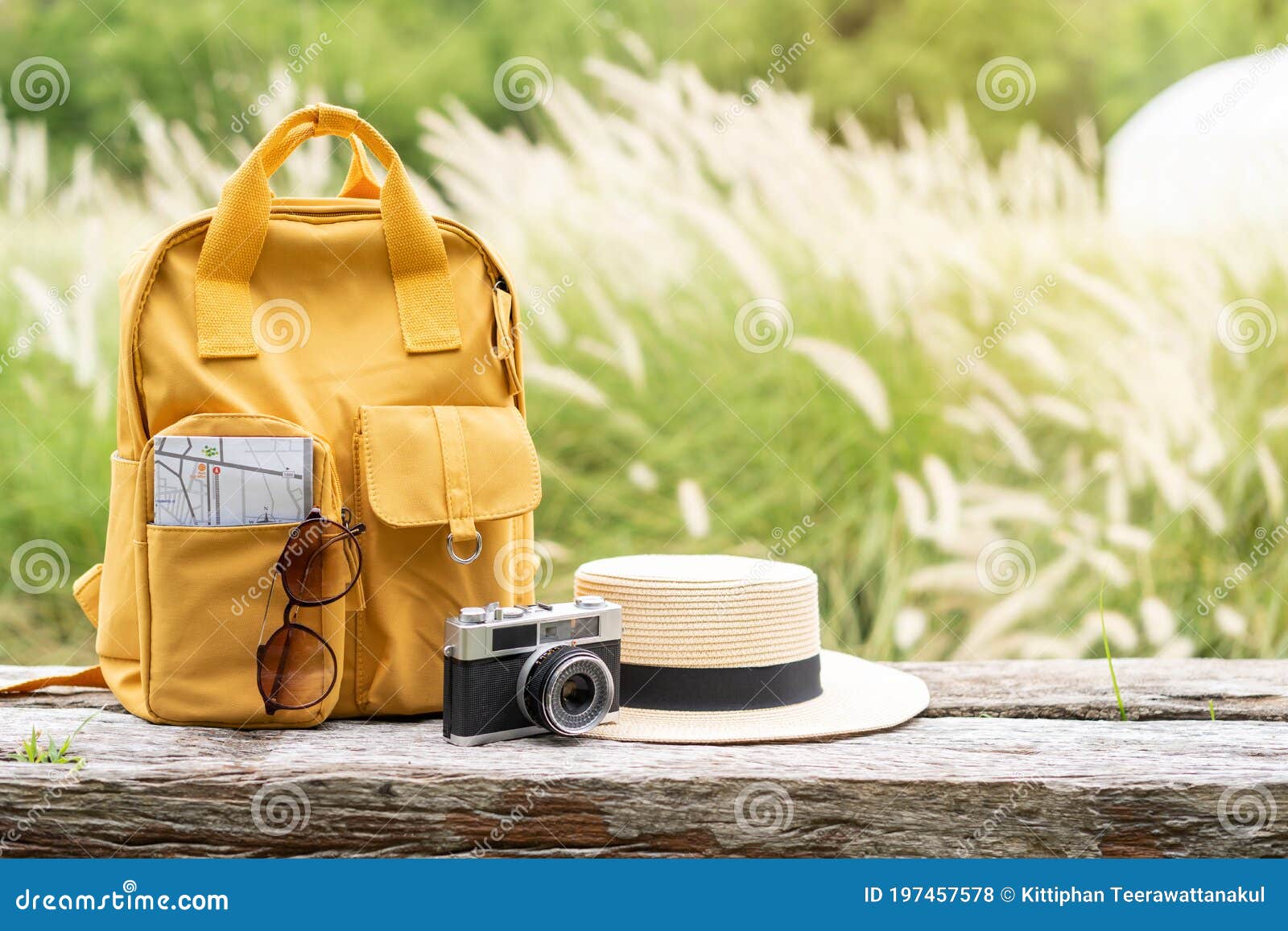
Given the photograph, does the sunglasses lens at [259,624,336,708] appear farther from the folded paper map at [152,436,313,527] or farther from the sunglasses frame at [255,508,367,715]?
the folded paper map at [152,436,313,527]

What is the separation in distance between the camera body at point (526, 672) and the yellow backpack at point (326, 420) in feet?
0.44

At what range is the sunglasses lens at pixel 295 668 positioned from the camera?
1.35m

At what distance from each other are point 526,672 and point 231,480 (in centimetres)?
40

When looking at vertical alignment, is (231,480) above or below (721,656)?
above

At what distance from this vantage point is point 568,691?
1.35 metres

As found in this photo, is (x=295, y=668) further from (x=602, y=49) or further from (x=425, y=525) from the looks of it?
(x=602, y=49)

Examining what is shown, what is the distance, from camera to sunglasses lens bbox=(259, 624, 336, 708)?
135 cm

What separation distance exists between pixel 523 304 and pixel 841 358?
2.35ft

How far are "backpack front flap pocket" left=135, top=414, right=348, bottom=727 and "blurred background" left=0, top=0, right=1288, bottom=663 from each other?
80 centimetres

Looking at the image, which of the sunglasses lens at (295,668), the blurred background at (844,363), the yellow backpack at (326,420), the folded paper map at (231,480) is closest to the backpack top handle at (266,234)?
the yellow backpack at (326,420)

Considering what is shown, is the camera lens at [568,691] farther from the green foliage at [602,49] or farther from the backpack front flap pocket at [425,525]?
the green foliage at [602,49]

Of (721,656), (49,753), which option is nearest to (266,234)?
(49,753)

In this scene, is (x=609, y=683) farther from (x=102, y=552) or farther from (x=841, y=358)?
(x=102, y=552)

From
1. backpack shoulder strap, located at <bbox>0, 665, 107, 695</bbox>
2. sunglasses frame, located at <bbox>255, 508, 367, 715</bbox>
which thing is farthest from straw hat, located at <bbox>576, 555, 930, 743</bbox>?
backpack shoulder strap, located at <bbox>0, 665, 107, 695</bbox>
